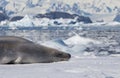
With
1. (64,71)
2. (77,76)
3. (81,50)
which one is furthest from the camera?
(81,50)

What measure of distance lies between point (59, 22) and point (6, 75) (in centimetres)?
19090

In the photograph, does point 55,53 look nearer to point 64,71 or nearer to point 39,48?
point 39,48

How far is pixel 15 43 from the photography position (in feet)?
20.4

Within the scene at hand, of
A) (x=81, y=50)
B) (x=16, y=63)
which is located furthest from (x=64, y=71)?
(x=81, y=50)

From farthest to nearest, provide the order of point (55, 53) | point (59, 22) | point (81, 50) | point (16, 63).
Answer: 1. point (59, 22)
2. point (81, 50)
3. point (55, 53)
4. point (16, 63)

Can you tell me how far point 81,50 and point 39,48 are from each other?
15.8 feet

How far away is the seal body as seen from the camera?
6.04 m

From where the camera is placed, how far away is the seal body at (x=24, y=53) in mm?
6039

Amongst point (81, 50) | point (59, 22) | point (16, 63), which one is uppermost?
point (16, 63)

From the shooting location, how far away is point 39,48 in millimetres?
6359

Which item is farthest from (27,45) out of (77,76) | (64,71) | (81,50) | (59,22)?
Result: (59,22)

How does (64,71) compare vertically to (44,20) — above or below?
above

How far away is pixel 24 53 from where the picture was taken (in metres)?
6.18

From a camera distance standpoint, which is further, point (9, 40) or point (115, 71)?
point (9, 40)
